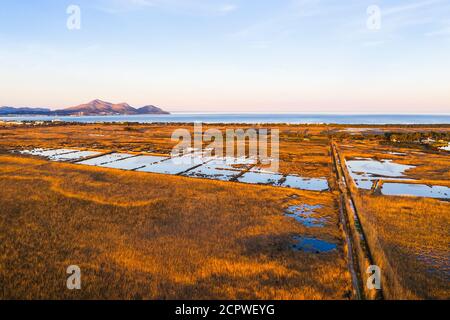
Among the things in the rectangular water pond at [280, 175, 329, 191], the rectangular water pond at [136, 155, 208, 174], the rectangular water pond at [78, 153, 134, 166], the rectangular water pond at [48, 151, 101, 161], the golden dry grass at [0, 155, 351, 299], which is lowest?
the golden dry grass at [0, 155, 351, 299]

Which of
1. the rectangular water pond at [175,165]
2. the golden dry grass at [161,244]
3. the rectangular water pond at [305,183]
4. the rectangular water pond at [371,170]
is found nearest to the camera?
the golden dry grass at [161,244]

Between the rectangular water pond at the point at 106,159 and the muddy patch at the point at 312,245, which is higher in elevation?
the rectangular water pond at the point at 106,159

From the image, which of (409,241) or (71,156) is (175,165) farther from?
(409,241)

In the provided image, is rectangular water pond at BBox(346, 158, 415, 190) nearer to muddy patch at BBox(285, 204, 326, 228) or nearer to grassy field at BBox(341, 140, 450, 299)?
grassy field at BBox(341, 140, 450, 299)

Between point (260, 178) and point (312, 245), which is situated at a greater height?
point (260, 178)

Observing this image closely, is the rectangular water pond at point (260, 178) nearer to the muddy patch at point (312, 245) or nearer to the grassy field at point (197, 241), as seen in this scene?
the grassy field at point (197, 241)

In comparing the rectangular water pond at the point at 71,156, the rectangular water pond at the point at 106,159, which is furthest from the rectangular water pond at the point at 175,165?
the rectangular water pond at the point at 71,156

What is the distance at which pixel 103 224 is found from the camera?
41.6 feet

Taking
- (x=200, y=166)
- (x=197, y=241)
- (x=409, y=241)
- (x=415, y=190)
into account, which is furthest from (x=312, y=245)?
(x=200, y=166)

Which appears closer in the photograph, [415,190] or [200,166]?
[415,190]

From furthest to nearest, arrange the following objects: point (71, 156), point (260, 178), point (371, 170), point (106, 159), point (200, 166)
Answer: point (71, 156) → point (106, 159) → point (200, 166) → point (371, 170) → point (260, 178)

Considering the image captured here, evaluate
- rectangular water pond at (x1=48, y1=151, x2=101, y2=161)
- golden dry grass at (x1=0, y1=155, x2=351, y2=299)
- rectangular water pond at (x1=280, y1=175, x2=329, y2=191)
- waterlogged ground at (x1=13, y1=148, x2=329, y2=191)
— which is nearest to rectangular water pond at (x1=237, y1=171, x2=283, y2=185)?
waterlogged ground at (x1=13, y1=148, x2=329, y2=191)

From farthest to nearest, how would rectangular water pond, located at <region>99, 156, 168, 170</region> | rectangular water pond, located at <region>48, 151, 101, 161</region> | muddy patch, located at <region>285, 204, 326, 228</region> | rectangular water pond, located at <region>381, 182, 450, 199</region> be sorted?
1. rectangular water pond, located at <region>48, 151, 101, 161</region>
2. rectangular water pond, located at <region>99, 156, 168, 170</region>
3. rectangular water pond, located at <region>381, 182, 450, 199</region>
4. muddy patch, located at <region>285, 204, 326, 228</region>

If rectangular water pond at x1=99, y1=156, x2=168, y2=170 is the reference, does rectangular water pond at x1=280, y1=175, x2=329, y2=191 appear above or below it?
below
